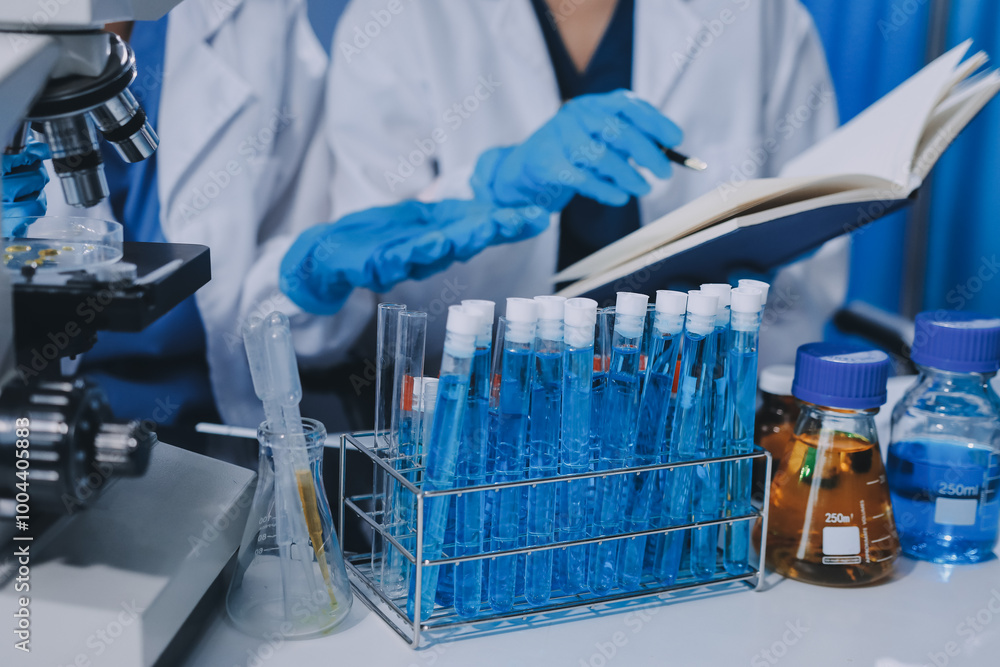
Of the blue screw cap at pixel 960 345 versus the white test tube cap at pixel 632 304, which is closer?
the white test tube cap at pixel 632 304

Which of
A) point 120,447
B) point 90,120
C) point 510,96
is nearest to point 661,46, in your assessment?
point 510,96

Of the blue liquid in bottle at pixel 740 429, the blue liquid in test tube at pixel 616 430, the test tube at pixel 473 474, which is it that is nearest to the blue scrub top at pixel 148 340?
the test tube at pixel 473 474

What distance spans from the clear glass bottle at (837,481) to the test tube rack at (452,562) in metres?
0.05

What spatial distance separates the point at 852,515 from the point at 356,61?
0.82 metres

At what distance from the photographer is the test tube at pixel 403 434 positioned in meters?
0.96

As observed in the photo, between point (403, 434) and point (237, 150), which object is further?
point (237, 150)

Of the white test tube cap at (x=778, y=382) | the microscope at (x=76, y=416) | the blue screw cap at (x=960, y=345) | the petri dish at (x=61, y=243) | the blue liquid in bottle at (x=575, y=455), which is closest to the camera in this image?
the microscope at (x=76, y=416)

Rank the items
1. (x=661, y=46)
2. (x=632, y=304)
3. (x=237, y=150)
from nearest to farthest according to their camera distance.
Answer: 1. (x=632, y=304)
2. (x=237, y=150)
3. (x=661, y=46)

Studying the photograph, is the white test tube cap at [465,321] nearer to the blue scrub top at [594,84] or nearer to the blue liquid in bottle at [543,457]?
the blue liquid in bottle at [543,457]

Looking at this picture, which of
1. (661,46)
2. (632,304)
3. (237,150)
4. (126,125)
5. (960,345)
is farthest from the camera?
(661,46)

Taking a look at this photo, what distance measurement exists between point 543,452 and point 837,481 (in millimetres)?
342

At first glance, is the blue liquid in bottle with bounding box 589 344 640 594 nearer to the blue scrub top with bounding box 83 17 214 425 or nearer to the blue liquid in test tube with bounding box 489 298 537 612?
the blue liquid in test tube with bounding box 489 298 537 612

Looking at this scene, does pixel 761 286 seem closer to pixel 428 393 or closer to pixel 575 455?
pixel 575 455

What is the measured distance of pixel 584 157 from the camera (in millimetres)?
1209
